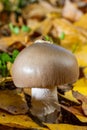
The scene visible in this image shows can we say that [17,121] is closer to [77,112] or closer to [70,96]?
[77,112]

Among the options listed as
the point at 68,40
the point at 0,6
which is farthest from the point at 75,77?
the point at 0,6

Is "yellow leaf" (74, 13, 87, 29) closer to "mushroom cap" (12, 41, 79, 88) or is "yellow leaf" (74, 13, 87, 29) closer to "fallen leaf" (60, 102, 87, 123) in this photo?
"fallen leaf" (60, 102, 87, 123)

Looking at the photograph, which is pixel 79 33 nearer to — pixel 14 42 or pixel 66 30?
pixel 66 30

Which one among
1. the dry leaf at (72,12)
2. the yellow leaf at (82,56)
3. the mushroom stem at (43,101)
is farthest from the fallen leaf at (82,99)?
the dry leaf at (72,12)

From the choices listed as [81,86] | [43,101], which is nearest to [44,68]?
[43,101]

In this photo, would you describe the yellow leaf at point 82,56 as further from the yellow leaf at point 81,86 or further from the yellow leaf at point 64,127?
the yellow leaf at point 64,127
